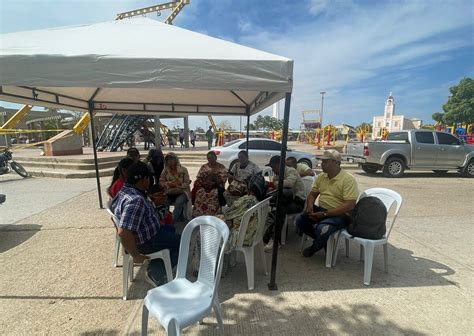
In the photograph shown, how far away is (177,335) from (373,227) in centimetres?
230

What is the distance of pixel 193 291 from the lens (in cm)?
191

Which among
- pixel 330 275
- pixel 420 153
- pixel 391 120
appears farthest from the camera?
pixel 391 120

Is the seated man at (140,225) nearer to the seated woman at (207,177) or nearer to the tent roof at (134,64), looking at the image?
the tent roof at (134,64)

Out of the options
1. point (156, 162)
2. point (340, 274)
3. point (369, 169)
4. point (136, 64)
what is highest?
point (136, 64)

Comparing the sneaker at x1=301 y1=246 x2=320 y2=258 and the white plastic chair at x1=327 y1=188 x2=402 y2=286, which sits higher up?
the white plastic chair at x1=327 y1=188 x2=402 y2=286

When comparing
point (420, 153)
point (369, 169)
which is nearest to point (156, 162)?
point (369, 169)

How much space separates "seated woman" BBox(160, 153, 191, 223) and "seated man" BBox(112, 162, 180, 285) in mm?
1675

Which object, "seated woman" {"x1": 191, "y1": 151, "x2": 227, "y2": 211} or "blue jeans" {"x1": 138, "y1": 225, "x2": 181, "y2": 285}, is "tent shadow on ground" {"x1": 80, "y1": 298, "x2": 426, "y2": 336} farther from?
"seated woman" {"x1": 191, "y1": 151, "x2": 227, "y2": 211}

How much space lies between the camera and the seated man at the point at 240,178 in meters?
4.30

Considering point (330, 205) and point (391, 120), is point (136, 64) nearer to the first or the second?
point (330, 205)

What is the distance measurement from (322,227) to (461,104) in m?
39.8

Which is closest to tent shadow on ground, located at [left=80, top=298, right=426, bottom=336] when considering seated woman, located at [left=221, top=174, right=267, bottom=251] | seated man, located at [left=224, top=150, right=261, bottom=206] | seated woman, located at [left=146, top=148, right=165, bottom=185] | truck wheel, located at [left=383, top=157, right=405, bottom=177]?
seated woman, located at [left=221, top=174, right=267, bottom=251]

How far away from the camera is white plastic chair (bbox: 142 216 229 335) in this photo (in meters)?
1.61

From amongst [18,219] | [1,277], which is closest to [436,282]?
[1,277]
